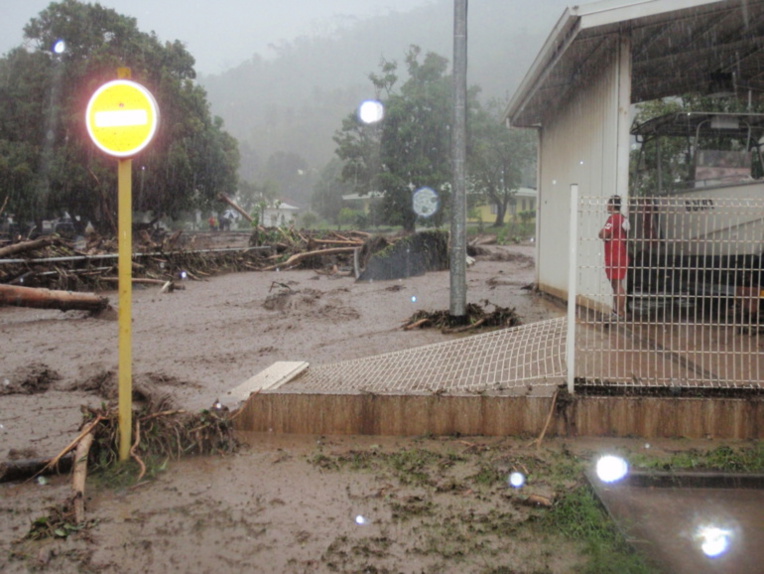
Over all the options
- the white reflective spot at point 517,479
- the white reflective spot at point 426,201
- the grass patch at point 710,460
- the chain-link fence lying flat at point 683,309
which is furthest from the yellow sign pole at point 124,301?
the white reflective spot at point 426,201

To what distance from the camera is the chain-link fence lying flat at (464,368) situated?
17.9ft

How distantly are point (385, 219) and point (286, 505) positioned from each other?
47.0 metres

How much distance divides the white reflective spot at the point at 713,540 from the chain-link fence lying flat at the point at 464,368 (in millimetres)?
1894

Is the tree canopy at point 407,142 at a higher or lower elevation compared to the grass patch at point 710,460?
higher

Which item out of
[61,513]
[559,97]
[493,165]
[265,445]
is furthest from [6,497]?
[493,165]

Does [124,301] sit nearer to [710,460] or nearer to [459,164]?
[710,460]

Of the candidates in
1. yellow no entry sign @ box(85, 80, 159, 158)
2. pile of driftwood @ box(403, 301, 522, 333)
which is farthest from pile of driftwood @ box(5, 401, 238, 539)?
pile of driftwood @ box(403, 301, 522, 333)

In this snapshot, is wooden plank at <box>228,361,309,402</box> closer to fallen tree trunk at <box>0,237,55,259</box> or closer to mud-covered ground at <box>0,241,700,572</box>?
mud-covered ground at <box>0,241,700,572</box>

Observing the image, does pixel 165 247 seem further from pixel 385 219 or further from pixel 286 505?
pixel 385 219

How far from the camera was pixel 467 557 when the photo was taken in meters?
3.34

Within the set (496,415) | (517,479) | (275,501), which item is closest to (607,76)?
(496,415)

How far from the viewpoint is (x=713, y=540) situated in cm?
340

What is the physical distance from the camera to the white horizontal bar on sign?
14.1ft

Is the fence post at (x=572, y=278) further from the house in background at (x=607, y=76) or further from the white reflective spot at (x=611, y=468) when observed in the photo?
the house in background at (x=607, y=76)
